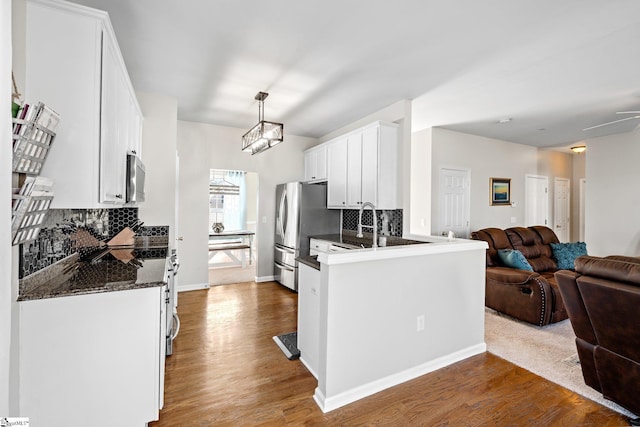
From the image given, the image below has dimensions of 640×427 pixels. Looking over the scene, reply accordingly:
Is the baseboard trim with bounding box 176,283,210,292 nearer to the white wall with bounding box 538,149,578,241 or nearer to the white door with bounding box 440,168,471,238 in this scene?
the white door with bounding box 440,168,471,238

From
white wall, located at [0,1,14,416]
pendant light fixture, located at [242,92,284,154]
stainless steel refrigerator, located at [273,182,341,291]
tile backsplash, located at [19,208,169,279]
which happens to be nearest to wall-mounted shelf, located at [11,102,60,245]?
white wall, located at [0,1,14,416]

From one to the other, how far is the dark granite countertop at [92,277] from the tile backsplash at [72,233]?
7 centimetres

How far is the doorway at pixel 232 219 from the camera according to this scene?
6.36 m

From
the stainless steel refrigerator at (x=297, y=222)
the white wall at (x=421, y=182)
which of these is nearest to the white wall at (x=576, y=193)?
the white wall at (x=421, y=182)

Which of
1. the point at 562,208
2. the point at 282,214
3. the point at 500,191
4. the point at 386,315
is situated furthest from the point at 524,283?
the point at 562,208

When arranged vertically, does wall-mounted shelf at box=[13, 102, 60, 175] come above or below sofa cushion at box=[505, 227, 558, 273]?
above

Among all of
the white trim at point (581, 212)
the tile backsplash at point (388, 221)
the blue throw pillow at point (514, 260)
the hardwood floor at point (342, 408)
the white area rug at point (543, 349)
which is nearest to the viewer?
the hardwood floor at point (342, 408)

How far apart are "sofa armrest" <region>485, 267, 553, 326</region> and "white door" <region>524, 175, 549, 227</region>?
10.9 feet

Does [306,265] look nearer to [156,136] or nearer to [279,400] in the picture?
[279,400]

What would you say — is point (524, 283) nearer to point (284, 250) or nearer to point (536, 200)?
point (284, 250)

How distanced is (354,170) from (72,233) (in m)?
3.19

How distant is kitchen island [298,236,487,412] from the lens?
6.51 ft

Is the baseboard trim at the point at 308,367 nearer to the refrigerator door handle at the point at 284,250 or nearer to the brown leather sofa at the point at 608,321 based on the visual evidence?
the brown leather sofa at the point at 608,321

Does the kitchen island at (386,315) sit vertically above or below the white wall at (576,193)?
below
